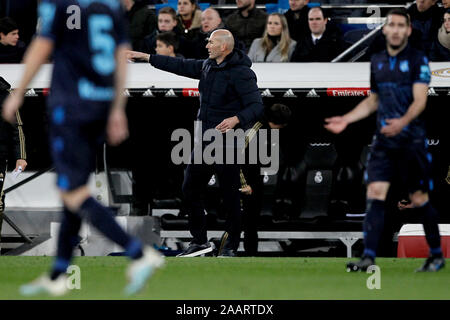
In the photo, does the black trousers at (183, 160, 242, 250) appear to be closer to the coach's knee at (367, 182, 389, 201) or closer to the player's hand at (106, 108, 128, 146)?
the coach's knee at (367, 182, 389, 201)

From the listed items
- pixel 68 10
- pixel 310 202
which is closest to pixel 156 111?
pixel 310 202

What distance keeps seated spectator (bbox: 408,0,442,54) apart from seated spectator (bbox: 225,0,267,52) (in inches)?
70.3

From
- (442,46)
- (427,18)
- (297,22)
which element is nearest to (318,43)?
(297,22)

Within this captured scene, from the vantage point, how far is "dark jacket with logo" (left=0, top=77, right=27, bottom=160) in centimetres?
987

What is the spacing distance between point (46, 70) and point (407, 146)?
578cm

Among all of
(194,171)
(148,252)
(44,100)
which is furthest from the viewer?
(44,100)

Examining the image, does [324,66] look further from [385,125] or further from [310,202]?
[385,125]

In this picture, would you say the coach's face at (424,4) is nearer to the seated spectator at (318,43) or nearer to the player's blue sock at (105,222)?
the seated spectator at (318,43)

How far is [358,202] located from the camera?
12625mm

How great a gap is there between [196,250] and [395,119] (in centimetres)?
323

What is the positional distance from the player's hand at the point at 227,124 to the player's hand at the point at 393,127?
7.46ft

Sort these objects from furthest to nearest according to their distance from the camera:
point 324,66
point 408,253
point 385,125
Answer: point 324,66 → point 408,253 → point 385,125

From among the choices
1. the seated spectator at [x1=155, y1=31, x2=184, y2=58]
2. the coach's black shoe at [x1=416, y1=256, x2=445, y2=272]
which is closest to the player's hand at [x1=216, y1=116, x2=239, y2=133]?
the seated spectator at [x1=155, y1=31, x2=184, y2=58]

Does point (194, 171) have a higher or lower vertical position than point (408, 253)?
higher
